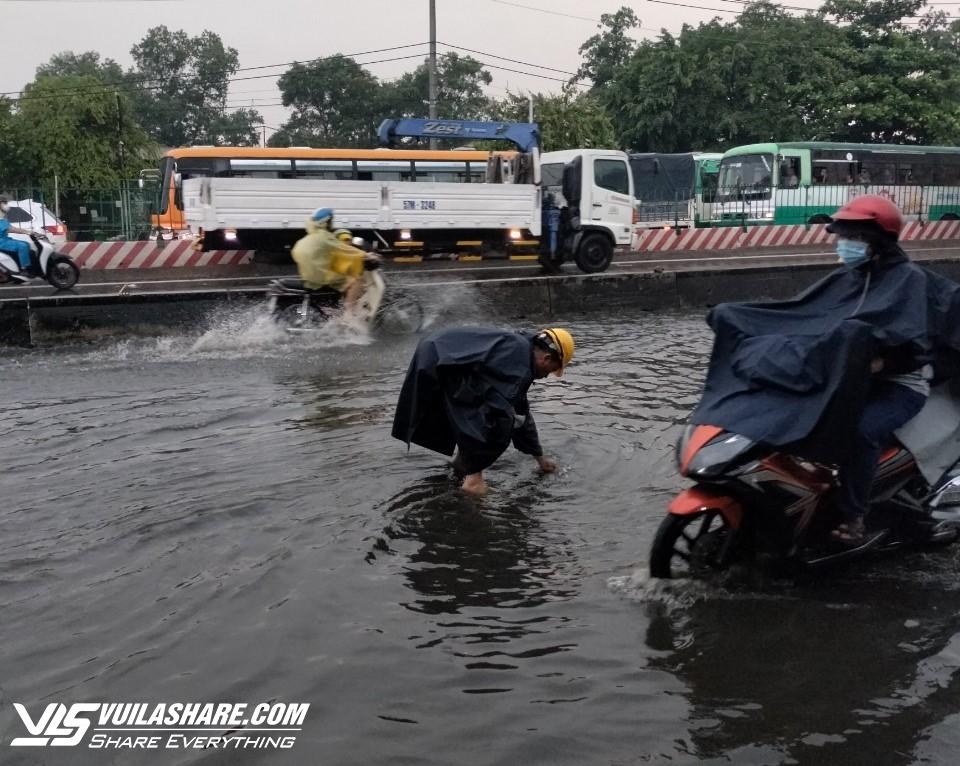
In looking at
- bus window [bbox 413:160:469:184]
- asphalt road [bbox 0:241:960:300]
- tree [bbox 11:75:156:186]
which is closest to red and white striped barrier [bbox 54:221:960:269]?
asphalt road [bbox 0:241:960:300]

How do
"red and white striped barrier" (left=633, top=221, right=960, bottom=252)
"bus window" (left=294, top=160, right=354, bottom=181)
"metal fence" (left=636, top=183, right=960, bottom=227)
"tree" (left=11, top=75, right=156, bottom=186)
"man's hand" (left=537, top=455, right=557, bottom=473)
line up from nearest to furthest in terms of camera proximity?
"man's hand" (left=537, top=455, right=557, bottom=473) → "red and white striped barrier" (left=633, top=221, right=960, bottom=252) → "bus window" (left=294, top=160, right=354, bottom=181) → "metal fence" (left=636, top=183, right=960, bottom=227) → "tree" (left=11, top=75, right=156, bottom=186)

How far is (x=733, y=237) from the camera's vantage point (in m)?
22.3

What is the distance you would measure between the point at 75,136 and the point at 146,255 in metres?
18.1

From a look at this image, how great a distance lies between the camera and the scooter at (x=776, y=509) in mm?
3740

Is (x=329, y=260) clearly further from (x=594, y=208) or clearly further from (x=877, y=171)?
(x=877, y=171)

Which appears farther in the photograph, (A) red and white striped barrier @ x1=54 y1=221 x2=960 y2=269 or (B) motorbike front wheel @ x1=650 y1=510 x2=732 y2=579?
(A) red and white striped barrier @ x1=54 y1=221 x2=960 y2=269

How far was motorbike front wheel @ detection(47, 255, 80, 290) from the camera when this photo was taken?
13.5 meters

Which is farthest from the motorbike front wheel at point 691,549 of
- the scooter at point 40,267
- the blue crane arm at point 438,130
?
the blue crane arm at point 438,130

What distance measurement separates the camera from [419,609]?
410 centimetres

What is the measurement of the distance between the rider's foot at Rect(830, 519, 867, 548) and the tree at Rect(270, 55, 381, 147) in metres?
58.4

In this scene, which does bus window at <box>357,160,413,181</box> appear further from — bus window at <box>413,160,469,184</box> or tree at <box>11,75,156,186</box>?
tree at <box>11,75,156,186</box>

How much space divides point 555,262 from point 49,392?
1069 centimetres

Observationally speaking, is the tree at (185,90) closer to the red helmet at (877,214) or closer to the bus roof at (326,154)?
the bus roof at (326,154)

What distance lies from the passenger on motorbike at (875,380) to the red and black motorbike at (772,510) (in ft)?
0.33
